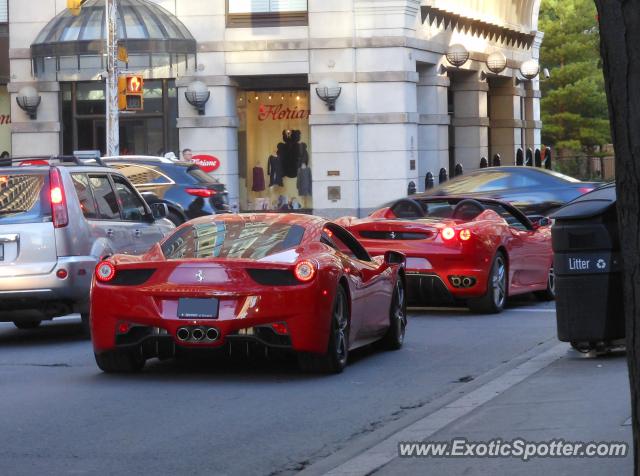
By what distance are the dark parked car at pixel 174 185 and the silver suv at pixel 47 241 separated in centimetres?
1058

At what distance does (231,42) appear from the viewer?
123 feet

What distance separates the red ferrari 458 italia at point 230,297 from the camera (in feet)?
33.0

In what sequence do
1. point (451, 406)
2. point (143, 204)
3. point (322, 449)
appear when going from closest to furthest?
1. point (322, 449)
2. point (451, 406)
3. point (143, 204)

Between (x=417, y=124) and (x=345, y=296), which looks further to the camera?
(x=417, y=124)

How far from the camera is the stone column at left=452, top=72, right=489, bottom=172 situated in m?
44.1

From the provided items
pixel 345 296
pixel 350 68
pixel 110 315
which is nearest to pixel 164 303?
pixel 110 315

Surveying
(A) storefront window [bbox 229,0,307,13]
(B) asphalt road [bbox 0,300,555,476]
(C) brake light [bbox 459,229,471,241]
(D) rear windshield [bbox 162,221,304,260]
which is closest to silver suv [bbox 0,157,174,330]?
(B) asphalt road [bbox 0,300,555,476]

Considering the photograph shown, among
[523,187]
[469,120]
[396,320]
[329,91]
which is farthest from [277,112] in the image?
[396,320]

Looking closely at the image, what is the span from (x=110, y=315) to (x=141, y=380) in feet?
1.87

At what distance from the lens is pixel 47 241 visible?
12.7 metres

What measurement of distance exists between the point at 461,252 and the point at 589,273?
500 cm

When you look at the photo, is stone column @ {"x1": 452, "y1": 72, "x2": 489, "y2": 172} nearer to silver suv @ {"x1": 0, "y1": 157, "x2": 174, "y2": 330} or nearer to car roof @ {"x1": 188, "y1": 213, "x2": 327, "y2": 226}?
silver suv @ {"x1": 0, "y1": 157, "x2": 174, "y2": 330}

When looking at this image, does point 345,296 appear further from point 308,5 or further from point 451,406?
point 308,5

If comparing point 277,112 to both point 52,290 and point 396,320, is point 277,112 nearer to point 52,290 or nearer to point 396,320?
point 52,290
